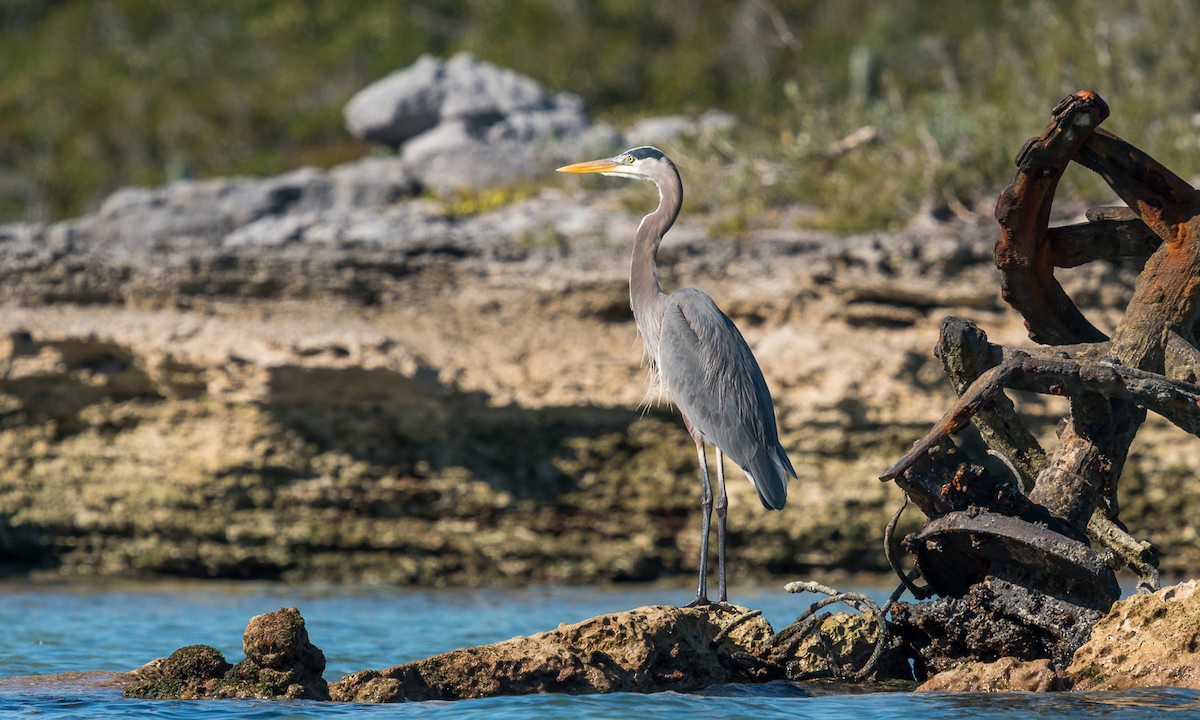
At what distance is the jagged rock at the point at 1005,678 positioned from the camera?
5547 mm

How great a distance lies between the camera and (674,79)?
25047 mm

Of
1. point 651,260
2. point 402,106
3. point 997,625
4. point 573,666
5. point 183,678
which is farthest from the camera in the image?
point 402,106

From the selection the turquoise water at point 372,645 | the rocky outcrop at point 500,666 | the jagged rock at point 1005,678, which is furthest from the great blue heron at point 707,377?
the turquoise water at point 372,645

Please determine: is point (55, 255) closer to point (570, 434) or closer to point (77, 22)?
point (570, 434)

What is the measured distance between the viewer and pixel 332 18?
3123 cm

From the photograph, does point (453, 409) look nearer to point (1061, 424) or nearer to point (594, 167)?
point (594, 167)

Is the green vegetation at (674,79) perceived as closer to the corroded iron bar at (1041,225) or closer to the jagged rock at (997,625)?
the corroded iron bar at (1041,225)

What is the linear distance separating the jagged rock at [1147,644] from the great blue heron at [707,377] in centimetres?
154

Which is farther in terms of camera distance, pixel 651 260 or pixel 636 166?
pixel 636 166

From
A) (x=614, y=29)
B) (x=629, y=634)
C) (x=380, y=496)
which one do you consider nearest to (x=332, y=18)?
(x=614, y=29)

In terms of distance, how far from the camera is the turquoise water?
521 cm

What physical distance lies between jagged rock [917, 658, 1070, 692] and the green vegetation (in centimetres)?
735

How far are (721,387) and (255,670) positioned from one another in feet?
8.49

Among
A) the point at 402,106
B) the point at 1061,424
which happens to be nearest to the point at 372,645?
the point at 1061,424
